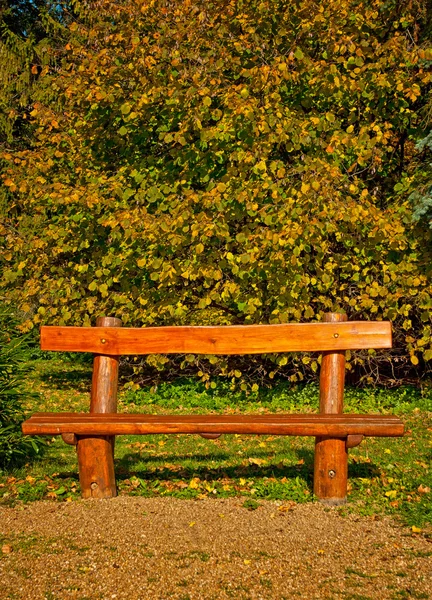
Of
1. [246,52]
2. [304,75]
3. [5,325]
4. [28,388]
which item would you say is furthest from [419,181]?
[28,388]

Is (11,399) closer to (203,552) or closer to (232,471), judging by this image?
(232,471)

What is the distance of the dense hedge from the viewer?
703 centimetres

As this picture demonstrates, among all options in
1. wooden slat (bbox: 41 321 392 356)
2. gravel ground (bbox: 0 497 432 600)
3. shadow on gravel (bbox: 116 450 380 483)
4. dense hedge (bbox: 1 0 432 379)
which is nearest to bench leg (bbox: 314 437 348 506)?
gravel ground (bbox: 0 497 432 600)

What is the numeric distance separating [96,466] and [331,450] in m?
1.42

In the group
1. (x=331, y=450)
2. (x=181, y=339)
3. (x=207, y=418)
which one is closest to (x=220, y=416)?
(x=207, y=418)

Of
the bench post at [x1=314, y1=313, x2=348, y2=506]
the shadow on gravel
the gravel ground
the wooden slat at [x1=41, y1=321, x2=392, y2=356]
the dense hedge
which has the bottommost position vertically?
the gravel ground

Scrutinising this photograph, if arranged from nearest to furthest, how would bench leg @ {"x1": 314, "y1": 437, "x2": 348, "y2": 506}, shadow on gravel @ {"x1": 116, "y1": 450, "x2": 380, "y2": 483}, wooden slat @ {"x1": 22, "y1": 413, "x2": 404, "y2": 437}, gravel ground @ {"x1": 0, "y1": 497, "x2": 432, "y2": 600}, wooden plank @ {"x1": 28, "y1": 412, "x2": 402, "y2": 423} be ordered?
gravel ground @ {"x1": 0, "y1": 497, "x2": 432, "y2": 600}, wooden slat @ {"x1": 22, "y1": 413, "x2": 404, "y2": 437}, wooden plank @ {"x1": 28, "y1": 412, "x2": 402, "y2": 423}, bench leg @ {"x1": 314, "y1": 437, "x2": 348, "y2": 506}, shadow on gravel @ {"x1": 116, "y1": 450, "x2": 380, "y2": 483}

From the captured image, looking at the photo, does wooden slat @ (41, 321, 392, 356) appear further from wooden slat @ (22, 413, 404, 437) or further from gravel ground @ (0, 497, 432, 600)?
gravel ground @ (0, 497, 432, 600)

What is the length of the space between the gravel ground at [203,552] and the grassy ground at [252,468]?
23 cm

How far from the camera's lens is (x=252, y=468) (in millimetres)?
5223

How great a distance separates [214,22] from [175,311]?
3.30m

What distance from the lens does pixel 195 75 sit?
23.0 feet

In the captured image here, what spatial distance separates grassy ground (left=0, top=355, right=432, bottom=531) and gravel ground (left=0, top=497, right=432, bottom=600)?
227 millimetres

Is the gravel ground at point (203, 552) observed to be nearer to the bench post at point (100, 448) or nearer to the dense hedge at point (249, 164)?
the bench post at point (100, 448)
